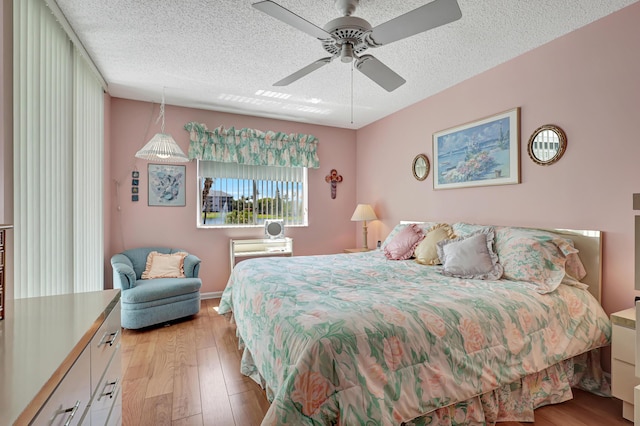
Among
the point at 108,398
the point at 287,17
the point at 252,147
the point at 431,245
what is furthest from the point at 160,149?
the point at 431,245

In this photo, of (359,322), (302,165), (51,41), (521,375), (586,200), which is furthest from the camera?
(302,165)

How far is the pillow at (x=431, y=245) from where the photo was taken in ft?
9.50

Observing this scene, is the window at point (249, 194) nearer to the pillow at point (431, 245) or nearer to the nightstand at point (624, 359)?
the pillow at point (431, 245)

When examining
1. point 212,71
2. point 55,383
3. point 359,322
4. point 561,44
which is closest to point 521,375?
point 359,322

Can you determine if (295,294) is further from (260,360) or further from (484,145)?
(484,145)

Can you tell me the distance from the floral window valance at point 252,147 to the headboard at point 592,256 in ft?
11.0

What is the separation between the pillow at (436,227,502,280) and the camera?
237 centimetres

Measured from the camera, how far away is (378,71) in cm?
226

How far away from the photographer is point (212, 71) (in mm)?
3061

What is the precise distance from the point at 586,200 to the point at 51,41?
3944 mm

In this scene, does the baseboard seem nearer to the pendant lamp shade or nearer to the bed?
→ the bed

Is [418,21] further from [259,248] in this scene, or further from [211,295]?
[211,295]

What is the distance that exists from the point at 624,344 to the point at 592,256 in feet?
2.12

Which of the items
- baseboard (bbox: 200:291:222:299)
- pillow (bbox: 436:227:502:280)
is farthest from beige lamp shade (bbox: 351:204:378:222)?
baseboard (bbox: 200:291:222:299)
